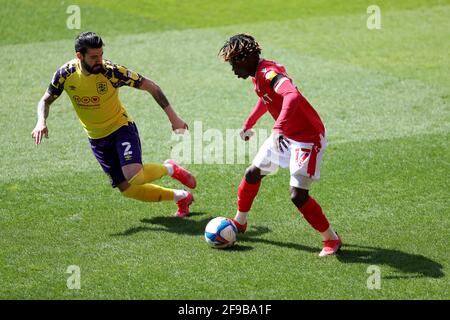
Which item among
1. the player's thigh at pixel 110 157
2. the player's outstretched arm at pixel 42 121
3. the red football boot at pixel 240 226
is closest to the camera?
the player's outstretched arm at pixel 42 121

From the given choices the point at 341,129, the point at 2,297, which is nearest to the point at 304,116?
the point at 2,297

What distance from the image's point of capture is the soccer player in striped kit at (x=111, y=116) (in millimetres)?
8953

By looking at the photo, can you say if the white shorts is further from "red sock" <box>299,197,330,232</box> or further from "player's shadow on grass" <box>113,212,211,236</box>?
"player's shadow on grass" <box>113,212,211,236</box>

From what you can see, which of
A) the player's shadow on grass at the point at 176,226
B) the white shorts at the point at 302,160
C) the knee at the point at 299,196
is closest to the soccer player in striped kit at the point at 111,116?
the player's shadow on grass at the point at 176,226

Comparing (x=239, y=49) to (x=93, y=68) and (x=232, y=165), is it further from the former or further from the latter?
(x=232, y=165)

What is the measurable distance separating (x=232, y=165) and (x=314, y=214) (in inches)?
131

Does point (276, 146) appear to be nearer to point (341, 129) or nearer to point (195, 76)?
point (341, 129)

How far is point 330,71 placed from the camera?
15.7 metres

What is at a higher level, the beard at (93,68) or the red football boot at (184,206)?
the beard at (93,68)

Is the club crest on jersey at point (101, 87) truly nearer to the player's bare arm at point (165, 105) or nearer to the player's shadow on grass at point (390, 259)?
the player's bare arm at point (165, 105)

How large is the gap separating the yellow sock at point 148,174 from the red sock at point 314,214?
213 cm

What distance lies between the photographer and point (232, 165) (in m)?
11.3

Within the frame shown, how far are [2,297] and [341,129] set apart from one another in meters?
6.89

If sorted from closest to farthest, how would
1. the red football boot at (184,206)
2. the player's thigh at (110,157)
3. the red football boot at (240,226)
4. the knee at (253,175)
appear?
the knee at (253,175) < the red football boot at (240,226) < the player's thigh at (110,157) < the red football boot at (184,206)
